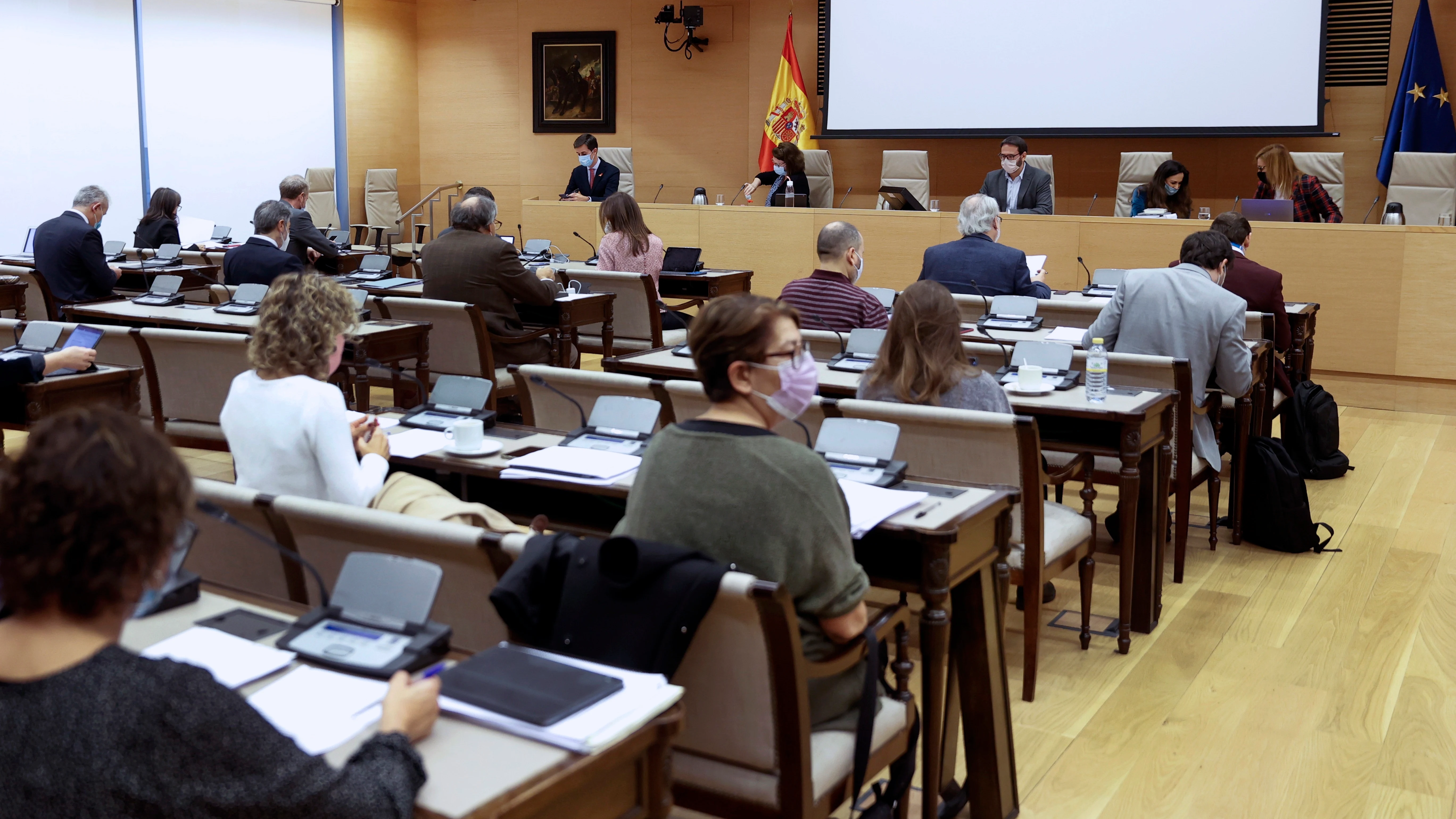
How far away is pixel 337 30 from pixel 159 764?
1271cm

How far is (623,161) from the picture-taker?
11766 mm

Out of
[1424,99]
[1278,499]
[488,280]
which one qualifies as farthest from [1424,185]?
[488,280]

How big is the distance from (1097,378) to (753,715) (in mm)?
2115

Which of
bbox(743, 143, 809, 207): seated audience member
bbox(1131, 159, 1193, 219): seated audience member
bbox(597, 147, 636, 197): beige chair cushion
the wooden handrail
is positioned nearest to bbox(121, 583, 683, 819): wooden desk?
bbox(1131, 159, 1193, 219): seated audience member

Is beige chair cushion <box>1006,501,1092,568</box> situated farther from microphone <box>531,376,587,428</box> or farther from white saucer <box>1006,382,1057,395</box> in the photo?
microphone <box>531,376,587,428</box>

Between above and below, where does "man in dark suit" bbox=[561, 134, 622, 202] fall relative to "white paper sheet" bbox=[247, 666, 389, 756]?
above

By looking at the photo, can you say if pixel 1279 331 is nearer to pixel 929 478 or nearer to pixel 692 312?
pixel 929 478

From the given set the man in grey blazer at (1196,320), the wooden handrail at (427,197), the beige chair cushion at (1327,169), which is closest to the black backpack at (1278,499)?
the man in grey blazer at (1196,320)

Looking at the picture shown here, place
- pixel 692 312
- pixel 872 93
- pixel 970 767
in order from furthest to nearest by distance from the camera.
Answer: pixel 872 93 → pixel 692 312 → pixel 970 767

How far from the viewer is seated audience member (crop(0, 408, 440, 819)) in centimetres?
111

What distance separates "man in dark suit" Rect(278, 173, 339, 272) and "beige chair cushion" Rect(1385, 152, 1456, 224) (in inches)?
275

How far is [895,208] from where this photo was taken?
8938 millimetres

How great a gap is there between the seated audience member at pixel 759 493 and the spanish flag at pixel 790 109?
9.30 metres

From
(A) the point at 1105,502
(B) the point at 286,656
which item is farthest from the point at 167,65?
(B) the point at 286,656
